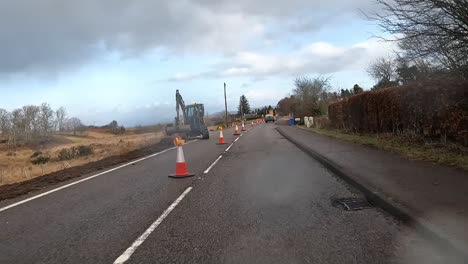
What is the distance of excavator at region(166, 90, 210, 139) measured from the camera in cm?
A: 3701

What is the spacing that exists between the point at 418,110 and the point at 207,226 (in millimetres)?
11696

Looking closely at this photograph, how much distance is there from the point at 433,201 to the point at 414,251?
2282 mm

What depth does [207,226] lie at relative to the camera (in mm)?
7387

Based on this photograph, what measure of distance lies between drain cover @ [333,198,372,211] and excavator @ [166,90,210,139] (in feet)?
92.9

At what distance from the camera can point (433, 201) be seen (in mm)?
7723

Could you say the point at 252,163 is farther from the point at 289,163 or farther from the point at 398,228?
the point at 398,228

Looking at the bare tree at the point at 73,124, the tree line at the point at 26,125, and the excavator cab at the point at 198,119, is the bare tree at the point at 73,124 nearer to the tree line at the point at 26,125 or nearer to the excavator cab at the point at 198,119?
the tree line at the point at 26,125

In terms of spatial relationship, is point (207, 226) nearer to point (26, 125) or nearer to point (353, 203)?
point (353, 203)

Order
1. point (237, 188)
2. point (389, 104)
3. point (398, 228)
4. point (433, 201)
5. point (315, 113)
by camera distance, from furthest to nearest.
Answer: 1. point (315, 113)
2. point (389, 104)
3. point (237, 188)
4. point (433, 201)
5. point (398, 228)

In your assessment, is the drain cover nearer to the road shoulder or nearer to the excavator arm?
the road shoulder

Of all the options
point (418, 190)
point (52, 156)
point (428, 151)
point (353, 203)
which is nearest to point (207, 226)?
point (353, 203)

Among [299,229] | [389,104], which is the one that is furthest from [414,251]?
[389,104]

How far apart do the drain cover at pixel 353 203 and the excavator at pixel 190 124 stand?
28331 millimetres

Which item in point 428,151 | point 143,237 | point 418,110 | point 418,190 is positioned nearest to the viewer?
point 143,237
